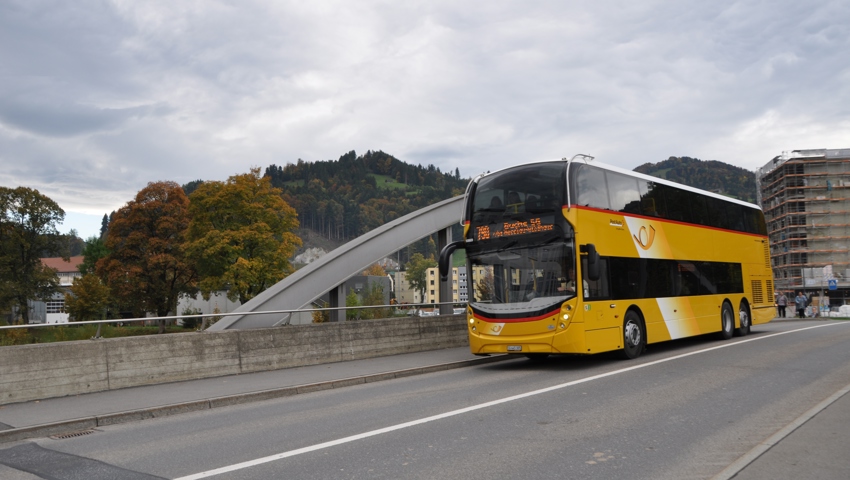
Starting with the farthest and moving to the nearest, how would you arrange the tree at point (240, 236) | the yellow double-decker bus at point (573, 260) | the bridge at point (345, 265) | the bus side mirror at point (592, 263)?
1. the tree at point (240, 236)
2. the bridge at point (345, 265)
3. the yellow double-decker bus at point (573, 260)
4. the bus side mirror at point (592, 263)

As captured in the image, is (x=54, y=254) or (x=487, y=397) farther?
(x=54, y=254)

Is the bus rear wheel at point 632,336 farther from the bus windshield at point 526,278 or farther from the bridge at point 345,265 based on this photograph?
the bridge at point 345,265

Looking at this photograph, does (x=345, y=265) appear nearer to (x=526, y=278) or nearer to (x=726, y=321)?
(x=526, y=278)

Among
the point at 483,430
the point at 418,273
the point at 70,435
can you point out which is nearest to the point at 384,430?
the point at 483,430

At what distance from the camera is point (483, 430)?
7621 mm

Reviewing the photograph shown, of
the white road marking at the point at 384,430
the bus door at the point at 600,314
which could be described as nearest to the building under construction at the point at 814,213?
the bus door at the point at 600,314

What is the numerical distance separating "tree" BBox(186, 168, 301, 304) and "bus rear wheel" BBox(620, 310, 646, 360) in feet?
116

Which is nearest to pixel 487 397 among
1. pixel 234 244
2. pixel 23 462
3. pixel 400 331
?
pixel 23 462

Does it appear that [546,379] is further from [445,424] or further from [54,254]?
[54,254]

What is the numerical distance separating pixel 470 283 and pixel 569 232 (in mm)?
2562

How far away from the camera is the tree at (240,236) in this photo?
47.0m

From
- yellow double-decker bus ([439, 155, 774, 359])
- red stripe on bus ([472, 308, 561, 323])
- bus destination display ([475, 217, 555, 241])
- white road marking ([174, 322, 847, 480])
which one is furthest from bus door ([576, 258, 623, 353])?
bus destination display ([475, 217, 555, 241])

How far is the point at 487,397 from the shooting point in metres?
10.1

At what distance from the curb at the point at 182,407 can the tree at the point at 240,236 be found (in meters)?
35.2
